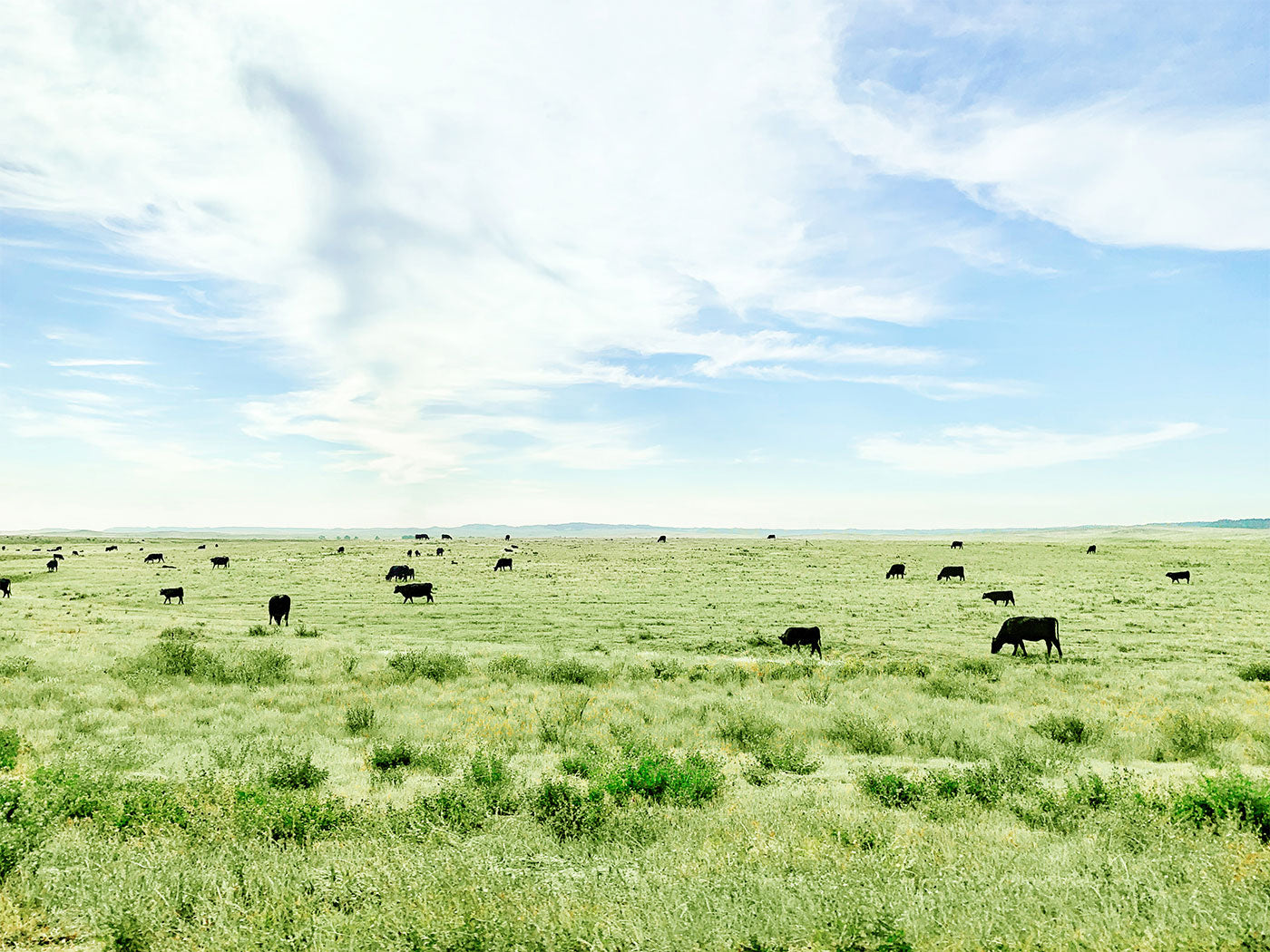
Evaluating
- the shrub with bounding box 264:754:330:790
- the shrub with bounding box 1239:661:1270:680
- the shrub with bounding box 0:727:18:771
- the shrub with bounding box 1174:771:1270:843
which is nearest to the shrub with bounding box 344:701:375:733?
the shrub with bounding box 264:754:330:790

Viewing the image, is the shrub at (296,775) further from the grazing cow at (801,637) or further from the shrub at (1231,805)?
the grazing cow at (801,637)

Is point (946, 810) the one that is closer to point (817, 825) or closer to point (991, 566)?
point (817, 825)

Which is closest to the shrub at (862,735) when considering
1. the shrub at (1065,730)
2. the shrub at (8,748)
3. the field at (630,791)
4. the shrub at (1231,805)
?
the field at (630,791)

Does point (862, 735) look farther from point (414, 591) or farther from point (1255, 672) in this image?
point (414, 591)

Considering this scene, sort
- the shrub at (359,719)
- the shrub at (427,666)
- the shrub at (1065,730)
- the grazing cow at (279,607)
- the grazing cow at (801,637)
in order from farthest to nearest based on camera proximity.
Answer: the grazing cow at (279,607) < the grazing cow at (801,637) < the shrub at (427,666) < the shrub at (359,719) < the shrub at (1065,730)

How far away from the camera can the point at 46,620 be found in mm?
30047

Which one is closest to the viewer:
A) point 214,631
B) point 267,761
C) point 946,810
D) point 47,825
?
point 47,825

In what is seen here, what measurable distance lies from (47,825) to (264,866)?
2.93 metres

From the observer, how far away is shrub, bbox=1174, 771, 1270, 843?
294 inches

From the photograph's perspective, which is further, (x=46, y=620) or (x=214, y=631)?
(x=46, y=620)

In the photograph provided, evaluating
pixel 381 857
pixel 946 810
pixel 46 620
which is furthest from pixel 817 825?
pixel 46 620

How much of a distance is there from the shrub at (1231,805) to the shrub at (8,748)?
1514cm

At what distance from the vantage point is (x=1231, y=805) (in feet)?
25.4

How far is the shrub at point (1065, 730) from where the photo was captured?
13257 millimetres
